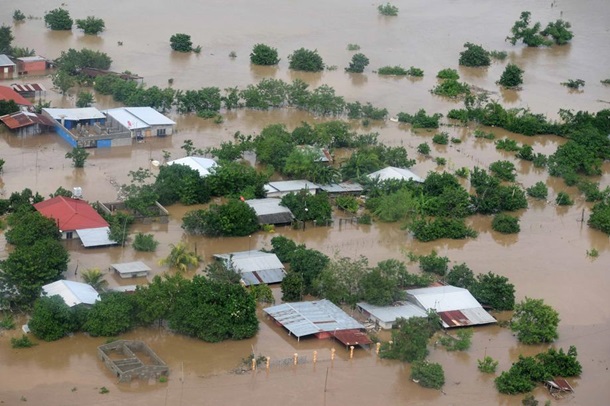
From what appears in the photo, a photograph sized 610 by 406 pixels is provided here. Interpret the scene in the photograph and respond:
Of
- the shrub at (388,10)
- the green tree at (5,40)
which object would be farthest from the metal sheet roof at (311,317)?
the shrub at (388,10)

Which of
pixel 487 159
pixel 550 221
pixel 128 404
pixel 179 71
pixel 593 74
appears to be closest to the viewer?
pixel 128 404

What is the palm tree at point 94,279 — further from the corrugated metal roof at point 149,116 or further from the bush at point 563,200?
the bush at point 563,200

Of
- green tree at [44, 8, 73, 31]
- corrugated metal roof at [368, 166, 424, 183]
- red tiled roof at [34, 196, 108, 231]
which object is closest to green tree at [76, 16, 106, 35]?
green tree at [44, 8, 73, 31]

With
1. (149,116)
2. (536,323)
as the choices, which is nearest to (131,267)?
(536,323)

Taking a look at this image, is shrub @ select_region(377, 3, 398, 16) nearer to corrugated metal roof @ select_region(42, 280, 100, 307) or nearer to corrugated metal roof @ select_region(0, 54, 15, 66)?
corrugated metal roof @ select_region(0, 54, 15, 66)

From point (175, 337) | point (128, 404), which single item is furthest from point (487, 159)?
point (128, 404)

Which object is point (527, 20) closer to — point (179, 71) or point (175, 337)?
point (179, 71)
